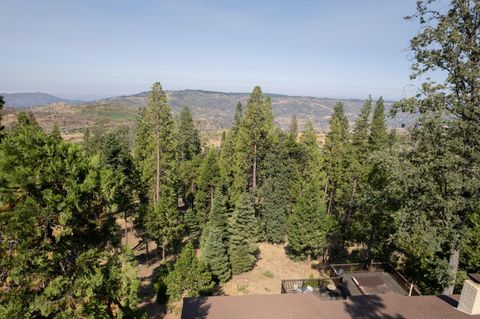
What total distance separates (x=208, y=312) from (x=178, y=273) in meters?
9.44

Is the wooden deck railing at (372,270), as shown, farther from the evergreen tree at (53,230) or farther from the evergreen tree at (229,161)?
the evergreen tree at (229,161)

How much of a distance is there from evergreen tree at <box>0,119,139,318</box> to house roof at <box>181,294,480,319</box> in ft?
12.7

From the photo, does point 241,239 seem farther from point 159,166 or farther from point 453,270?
point 453,270

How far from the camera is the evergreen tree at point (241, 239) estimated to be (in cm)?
2619

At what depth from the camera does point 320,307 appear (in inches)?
486

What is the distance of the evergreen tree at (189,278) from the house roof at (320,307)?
25.1 feet

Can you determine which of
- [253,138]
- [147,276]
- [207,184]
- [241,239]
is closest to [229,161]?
[207,184]

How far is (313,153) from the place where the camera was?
3584cm

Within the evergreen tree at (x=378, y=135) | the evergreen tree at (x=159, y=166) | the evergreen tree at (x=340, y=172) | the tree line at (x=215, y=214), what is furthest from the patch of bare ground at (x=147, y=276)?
the evergreen tree at (x=378, y=135)

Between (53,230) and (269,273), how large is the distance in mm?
21657

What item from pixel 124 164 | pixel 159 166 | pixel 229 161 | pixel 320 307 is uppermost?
pixel 159 166

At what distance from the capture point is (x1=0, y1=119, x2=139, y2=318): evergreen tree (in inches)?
324

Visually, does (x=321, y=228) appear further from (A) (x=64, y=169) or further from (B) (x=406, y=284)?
(A) (x=64, y=169)

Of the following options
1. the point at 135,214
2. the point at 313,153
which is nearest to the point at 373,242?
the point at 313,153
